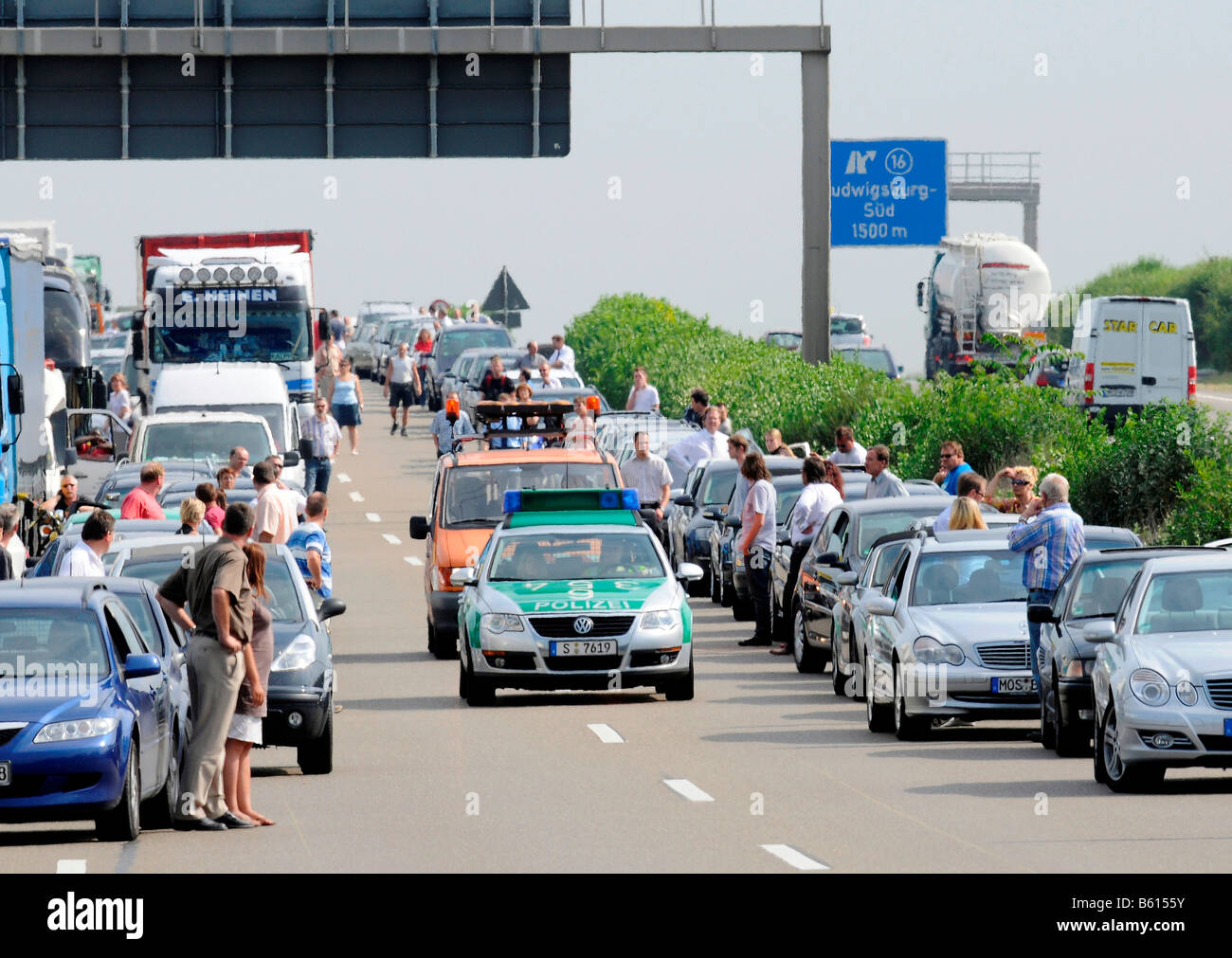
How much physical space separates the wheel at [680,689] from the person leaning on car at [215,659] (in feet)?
22.0

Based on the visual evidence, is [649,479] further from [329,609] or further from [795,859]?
[795,859]

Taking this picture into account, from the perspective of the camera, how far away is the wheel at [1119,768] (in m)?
14.9

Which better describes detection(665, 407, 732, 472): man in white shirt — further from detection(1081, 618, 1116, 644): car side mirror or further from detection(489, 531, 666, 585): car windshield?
detection(1081, 618, 1116, 644): car side mirror

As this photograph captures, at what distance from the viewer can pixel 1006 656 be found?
18094 millimetres

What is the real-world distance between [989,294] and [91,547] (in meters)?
42.9

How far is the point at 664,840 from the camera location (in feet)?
43.6

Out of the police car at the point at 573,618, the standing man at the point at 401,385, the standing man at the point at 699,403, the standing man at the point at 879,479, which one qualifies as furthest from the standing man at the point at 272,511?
the standing man at the point at 401,385

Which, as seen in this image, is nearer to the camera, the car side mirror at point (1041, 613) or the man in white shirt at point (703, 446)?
the car side mirror at point (1041, 613)


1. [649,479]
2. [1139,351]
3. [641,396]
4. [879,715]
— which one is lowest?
[879,715]

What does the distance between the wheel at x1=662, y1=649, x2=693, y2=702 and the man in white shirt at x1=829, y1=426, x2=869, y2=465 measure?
6983 millimetres

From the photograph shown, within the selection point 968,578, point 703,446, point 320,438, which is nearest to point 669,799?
point 968,578

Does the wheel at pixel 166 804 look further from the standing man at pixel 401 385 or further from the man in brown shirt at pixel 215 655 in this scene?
the standing man at pixel 401 385

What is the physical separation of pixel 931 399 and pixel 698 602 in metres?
7.76
